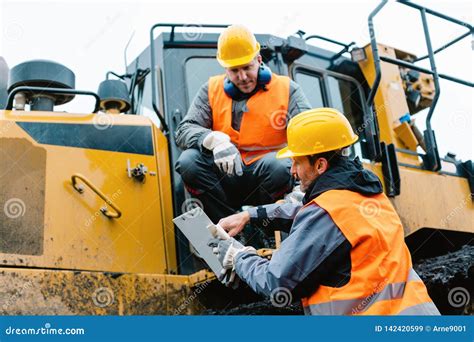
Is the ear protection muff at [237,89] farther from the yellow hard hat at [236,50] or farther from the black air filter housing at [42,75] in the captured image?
the black air filter housing at [42,75]

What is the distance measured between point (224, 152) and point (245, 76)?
535 mm

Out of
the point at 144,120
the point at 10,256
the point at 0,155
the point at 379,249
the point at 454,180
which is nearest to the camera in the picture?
the point at 379,249

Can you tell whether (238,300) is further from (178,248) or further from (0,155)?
(0,155)

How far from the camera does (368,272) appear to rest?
2.46 meters

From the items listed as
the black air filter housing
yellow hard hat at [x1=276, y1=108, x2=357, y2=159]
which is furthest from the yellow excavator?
yellow hard hat at [x1=276, y1=108, x2=357, y2=159]

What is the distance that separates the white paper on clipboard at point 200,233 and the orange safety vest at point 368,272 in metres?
0.75

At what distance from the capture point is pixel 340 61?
5.30m

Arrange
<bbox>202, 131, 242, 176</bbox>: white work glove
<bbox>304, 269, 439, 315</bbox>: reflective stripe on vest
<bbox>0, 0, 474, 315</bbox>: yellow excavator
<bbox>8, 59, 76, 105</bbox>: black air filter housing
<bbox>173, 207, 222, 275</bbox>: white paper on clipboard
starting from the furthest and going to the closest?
<bbox>8, 59, 76, 105</bbox>: black air filter housing → <bbox>202, 131, 242, 176</bbox>: white work glove → <bbox>0, 0, 474, 315</bbox>: yellow excavator → <bbox>173, 207, 222, 275</bbox>: white paper on clipboard → <bbox>304, 269, 439, 315</bbox>: reflective stripe on vest

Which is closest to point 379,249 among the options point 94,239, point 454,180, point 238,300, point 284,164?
point 284,164

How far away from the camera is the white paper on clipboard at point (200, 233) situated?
325 cm

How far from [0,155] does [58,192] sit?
37 cm

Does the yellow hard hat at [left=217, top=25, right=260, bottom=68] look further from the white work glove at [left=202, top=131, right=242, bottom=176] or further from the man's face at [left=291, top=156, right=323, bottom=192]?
the man's face at [left=291, top=156, right=323, bottom=192]

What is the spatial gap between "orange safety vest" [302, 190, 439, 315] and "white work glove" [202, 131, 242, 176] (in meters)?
1.12

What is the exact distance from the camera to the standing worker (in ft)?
8.09
